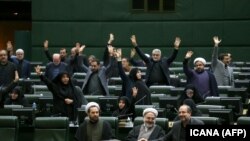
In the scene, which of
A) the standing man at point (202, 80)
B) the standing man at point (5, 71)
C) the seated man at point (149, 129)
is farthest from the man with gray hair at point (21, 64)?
the seated man at point (149, 129)

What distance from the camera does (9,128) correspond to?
10836 millimetres

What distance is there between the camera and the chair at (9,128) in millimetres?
10805

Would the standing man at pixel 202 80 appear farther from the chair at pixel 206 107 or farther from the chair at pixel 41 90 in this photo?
the chair at pixel 41 90

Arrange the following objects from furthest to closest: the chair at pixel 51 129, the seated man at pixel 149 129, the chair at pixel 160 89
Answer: the chair at pixel 160 89 < the chair at pixel 51 129 < the seated man at pixel 149 129

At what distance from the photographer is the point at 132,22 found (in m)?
20.8

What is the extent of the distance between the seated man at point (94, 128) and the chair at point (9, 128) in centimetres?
114

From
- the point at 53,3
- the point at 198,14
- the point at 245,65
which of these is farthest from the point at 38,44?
the point at 245,65

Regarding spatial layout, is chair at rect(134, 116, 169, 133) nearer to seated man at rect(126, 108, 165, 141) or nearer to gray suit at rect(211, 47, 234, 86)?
seated man at rect(126, 108, 165, 141)

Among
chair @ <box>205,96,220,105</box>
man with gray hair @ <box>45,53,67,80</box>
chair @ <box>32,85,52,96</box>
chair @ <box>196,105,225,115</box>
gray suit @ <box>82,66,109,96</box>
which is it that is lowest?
chair @ <box>196,105,225,115</box>

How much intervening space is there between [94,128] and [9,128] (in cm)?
153

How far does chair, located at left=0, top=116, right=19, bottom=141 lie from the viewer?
1080 cm

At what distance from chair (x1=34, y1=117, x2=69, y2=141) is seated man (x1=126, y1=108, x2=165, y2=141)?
1.17 m

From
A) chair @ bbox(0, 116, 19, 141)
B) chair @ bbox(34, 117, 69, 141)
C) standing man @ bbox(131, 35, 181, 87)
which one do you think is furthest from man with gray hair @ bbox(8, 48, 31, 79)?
chair @ bbox(34, 117, 69, 141)

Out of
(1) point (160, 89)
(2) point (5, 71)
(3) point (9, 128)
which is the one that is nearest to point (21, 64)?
(2) point (5, 71)
